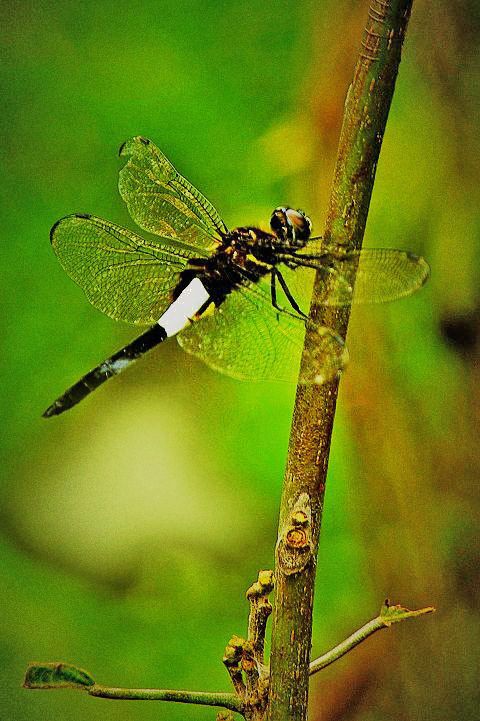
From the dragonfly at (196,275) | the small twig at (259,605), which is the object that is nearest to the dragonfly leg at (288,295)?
the dragonfly at (196,275)

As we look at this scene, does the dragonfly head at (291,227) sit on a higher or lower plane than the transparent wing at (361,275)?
higher

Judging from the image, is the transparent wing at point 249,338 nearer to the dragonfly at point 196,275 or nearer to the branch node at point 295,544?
the dragonfly at point 196,275

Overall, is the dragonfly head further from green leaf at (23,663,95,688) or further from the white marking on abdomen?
green leaf at (23,663,95,688)

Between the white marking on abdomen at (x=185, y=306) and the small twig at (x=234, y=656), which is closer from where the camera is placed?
the small twig at (x=234, y=656)

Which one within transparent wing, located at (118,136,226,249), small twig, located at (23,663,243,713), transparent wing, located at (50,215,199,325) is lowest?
small twig, located at (23,663,243,713)

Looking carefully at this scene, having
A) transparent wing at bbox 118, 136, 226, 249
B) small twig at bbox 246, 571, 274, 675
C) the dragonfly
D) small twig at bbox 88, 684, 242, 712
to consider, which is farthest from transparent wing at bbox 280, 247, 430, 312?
small twig at bbox 88, 684, 242, 712

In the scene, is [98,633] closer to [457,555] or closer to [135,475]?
[135,475]

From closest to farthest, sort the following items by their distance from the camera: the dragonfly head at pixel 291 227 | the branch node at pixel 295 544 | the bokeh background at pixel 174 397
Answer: the branch node at pixel 295 544, the dragonfly head at pixel 291 227, the bokeh background at pixel 174 397
